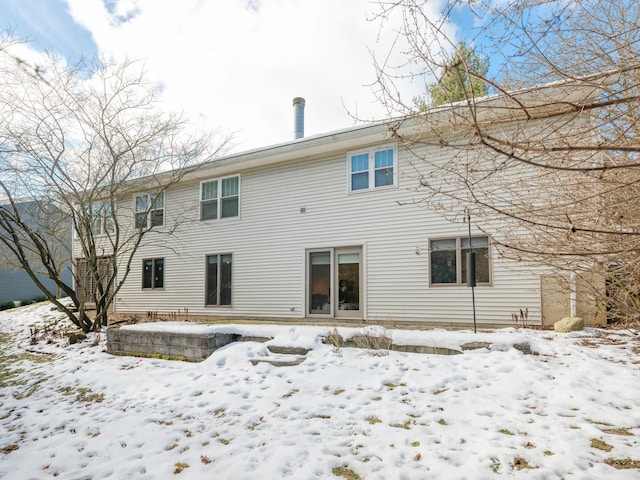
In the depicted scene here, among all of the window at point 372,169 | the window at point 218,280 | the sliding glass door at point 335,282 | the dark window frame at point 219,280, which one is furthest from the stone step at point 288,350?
the window at point 218,280

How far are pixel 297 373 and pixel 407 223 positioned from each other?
531 cm

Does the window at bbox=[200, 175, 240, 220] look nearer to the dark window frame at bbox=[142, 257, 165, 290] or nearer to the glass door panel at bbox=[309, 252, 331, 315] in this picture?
the dark window frame at bbox=[142, 257, 165, 290]

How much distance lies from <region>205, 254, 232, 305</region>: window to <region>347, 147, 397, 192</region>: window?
15.5ft

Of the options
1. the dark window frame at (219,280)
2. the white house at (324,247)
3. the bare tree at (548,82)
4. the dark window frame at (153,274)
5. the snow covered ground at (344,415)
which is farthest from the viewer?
the dark window frame at (153,274)

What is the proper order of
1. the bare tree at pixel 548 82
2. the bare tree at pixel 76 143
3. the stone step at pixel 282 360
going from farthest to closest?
the bare tree at pixel 76 143 → the stone step at pixel 282 360 → the bare tree at pixel 548 82

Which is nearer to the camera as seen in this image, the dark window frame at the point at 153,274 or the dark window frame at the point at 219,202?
the dark window frame at the point at 219,202

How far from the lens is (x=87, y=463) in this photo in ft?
11.4

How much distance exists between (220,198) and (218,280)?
2623 mm

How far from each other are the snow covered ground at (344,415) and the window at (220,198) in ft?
21.5

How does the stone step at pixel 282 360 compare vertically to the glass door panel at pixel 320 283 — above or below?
below

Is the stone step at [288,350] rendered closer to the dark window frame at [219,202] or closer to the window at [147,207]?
the dark window frame at [219,202]

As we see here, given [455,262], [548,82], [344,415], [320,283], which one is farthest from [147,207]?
[548,82]

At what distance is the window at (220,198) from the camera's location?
12109 millimetres

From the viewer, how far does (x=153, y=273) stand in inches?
538
